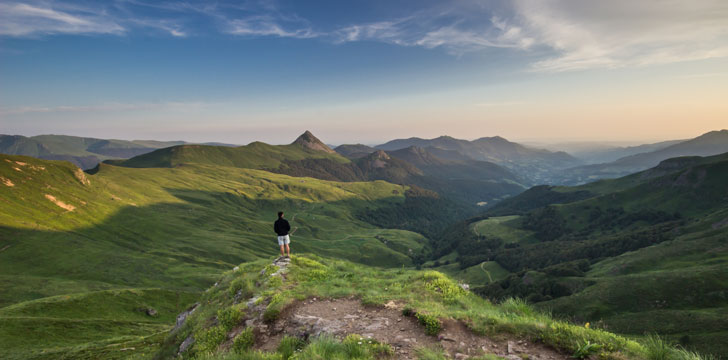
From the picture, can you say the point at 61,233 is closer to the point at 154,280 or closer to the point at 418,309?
the point at 154,280

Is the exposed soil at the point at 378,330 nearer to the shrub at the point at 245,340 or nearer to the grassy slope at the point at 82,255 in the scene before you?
the shrub at the point at 245,340

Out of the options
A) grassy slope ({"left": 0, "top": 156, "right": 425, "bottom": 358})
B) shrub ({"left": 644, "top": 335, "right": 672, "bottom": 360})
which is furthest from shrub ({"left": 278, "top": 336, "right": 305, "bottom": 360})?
Answer: grassy slope ({"left": 0, "top": 156, "right": 425, "bottom": 358})

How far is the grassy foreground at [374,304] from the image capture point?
9.55 m

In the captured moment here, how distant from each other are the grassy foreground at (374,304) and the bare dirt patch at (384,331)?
15.5 inches

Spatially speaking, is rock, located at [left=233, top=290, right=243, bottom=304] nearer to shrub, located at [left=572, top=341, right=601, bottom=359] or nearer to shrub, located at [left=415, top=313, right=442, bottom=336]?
shrub, located at [left=415, top=313, right=442, bottom=336]

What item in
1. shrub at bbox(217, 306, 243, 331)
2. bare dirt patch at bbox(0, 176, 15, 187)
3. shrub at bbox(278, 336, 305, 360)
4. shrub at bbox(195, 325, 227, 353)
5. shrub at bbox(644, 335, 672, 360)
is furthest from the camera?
bare dirt patch at bbox(0, 176, 15, 187)

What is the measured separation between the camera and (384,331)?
1254cm

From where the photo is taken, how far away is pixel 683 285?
75750mm

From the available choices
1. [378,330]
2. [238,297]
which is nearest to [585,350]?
[378,330]

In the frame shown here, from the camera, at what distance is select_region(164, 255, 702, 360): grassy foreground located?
9555 mm

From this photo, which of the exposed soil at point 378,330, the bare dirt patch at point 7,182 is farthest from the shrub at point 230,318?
the bare dirt patch at point 7,182

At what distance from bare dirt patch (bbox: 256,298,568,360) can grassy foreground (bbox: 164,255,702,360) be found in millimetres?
393

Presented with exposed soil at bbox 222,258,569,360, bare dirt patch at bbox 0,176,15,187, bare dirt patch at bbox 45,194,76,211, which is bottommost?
bare dirt patch at bbox 45,194,76,211

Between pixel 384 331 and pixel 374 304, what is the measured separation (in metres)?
3.35
